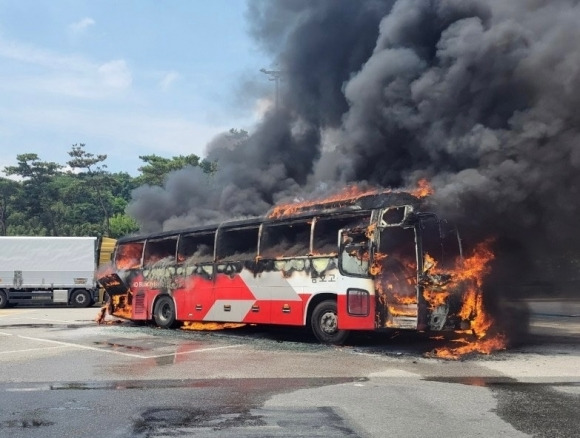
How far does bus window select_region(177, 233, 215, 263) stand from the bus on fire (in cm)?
3

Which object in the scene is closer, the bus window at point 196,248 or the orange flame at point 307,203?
the orange flame at point 307,203

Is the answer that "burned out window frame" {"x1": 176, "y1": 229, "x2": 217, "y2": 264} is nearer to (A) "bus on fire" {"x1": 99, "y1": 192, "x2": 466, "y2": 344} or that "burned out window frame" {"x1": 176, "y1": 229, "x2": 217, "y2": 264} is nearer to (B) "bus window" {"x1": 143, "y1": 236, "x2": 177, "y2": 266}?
(A) "bus on fire" {"x1": 99, "y1": 192, "x2": 466, "y2": 344}

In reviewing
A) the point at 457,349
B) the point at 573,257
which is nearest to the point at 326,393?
the point at 457,349

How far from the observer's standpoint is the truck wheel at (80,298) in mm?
A: 27172

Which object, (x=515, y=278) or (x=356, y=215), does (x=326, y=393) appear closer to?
(x=356, y=215)

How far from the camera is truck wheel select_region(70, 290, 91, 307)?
2717cm

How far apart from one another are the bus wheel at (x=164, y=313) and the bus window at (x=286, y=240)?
12.8 ft

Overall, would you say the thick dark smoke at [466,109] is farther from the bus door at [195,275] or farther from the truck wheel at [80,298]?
the truck wheel at [80,298]

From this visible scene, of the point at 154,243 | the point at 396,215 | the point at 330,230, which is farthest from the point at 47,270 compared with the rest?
the point at 396,215

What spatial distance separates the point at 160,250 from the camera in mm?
16422

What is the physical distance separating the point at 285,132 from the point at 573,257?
396 inches

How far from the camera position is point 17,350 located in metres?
11.9

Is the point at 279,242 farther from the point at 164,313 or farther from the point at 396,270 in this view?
the point at 164,313

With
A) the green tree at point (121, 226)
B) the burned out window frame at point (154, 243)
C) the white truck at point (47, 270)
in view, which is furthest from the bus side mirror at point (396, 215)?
the green tree at point (121, 226)
